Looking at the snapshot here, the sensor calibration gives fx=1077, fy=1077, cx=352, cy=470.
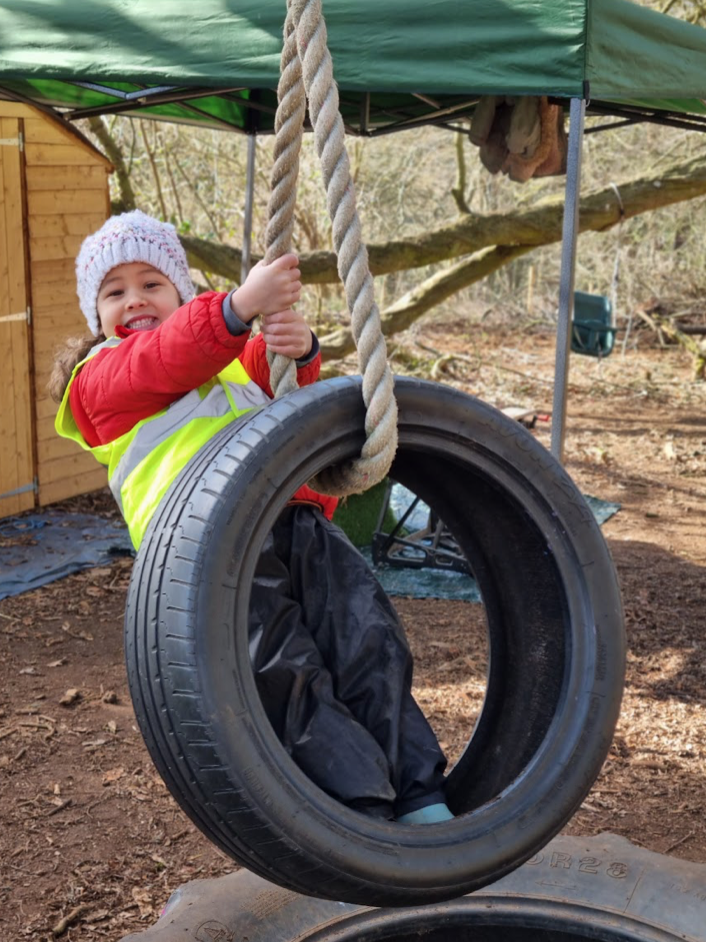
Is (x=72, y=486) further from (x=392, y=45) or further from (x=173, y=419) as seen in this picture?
(x=173, y=419)

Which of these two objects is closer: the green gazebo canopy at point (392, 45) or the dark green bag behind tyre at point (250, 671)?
the dark green bag behind tyre at point (250, 671)

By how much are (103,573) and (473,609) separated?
191 centimetres

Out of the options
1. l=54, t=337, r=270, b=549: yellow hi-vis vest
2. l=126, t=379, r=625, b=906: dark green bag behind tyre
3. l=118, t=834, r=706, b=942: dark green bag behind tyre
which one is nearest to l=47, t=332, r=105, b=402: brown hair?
l=54, t=337, r=270, b=549: yellow hi-vis vest

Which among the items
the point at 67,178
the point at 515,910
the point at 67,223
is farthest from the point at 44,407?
the point at 515,910

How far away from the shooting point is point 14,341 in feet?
21.0

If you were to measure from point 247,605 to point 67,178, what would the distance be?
18.8 feet

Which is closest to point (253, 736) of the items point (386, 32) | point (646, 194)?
point (386, 32)

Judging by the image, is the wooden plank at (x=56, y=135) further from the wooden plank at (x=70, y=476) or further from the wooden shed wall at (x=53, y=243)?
the wooden plank at (x=70, y=476)

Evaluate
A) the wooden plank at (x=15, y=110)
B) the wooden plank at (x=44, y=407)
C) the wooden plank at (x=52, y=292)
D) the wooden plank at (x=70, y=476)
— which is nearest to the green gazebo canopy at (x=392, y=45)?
the wooden plank at (x=15, y=110)

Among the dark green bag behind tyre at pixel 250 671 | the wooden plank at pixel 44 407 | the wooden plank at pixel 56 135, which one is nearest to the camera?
the dark green bag behind tyre at pixel 250 671

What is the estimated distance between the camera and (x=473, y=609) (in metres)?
5.07

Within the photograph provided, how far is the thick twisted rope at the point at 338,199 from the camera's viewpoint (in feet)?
5.01

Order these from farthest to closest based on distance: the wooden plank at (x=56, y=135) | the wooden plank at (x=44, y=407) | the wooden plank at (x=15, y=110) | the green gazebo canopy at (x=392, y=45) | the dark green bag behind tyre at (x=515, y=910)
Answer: the wooden plank at (x=44, y=407), the wooden plank at (x=56, y=135), the wooden plank at (x=15, y=110), the green gazebo canopy at (x=392, y=45), the dark green bag behind tyre at (x=515, y=910)

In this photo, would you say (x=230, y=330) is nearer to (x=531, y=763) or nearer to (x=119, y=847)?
(x=531, y=763)
